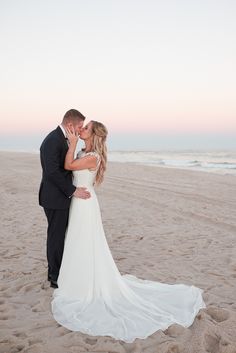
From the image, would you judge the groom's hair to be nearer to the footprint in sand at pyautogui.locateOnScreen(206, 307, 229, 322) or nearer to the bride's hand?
the bride's hand

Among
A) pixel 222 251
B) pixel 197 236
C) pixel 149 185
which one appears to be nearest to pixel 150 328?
pixel 222 251

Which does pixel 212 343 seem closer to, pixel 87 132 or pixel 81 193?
pixel 81 193

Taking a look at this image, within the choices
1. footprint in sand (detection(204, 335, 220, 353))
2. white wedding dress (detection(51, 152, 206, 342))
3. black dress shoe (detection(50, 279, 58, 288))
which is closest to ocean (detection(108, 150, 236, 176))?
white wedding dress (detection(51, 152, 206, 342))

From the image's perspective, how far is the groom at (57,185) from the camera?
4.34m

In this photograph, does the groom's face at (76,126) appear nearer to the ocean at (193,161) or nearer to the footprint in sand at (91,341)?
the footprint in sand at (91,341)

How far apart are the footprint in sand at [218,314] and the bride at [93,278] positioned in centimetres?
14

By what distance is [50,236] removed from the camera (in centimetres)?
460

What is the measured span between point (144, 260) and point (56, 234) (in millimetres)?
2130


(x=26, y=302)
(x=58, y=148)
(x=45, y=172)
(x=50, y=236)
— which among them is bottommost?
(x=26, y=302)

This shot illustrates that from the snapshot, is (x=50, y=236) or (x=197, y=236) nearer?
(x=50, y=236)

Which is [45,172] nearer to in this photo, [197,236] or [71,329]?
[71,329]

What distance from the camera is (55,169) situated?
4.32m

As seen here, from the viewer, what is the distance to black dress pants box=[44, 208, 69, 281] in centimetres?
453

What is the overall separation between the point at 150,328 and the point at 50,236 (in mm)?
1693
